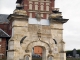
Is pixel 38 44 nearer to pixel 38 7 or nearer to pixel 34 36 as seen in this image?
pixel 34 36

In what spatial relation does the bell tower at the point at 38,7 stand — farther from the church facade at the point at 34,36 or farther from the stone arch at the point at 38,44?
the stone arch at the point at 38,44

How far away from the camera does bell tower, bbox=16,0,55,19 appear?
56938mm

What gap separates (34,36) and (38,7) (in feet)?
123

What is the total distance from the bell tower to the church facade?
35.5 metres

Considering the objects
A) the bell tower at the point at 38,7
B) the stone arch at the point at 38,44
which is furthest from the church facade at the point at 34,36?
the bell tower at the point at 38,7

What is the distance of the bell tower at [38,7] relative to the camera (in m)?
56.9

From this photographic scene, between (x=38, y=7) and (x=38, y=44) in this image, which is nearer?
(x=38, y=44)

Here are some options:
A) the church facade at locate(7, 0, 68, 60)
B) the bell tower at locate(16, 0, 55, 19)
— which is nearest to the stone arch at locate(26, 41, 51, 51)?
the church facade at locate(7, 0, 68, 60)

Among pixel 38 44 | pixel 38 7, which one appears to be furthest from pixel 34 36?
pixel 38 7

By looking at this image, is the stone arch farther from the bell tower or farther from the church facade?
the bell tower

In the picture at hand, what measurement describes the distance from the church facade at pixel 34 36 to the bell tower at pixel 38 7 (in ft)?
116

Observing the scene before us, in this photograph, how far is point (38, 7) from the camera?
Answer: 57.6 meters

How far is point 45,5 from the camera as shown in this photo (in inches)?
2301

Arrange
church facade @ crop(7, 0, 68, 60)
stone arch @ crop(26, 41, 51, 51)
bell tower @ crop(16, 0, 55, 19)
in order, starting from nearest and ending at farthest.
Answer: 1. church facade @ crop(7, 0, 68, 60)
2. stone arch @ crop(26, 41, 51, 51)
3. bell tower @ crop(16, 0, 55, 19)
